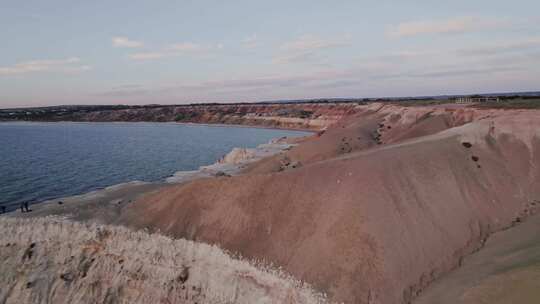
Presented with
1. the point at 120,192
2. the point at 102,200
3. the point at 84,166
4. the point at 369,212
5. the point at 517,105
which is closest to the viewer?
the point at 369,212

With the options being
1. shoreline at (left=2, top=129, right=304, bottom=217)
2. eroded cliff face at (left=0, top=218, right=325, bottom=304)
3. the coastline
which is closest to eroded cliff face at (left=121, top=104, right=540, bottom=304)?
eroded cliff face at (left=0, top=218, right=325, bottom=304)

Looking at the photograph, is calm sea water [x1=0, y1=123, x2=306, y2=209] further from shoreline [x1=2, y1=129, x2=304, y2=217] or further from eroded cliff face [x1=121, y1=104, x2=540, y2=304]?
eroded cliff face [x1=121, y1=104, x2=540, y2=304]

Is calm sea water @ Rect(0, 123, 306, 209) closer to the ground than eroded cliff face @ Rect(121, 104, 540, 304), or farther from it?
closer to the ground

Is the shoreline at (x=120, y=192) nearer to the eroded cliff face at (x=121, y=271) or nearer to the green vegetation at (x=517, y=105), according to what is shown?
the eroded cliff face at (x=121, y=271)

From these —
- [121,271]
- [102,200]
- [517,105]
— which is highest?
[517,105]

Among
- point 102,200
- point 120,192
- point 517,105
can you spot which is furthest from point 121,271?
point 517,105

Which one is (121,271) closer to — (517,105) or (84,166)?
(84,166)

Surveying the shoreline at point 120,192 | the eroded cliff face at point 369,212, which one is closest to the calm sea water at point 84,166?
the shoreline at point 120,192
